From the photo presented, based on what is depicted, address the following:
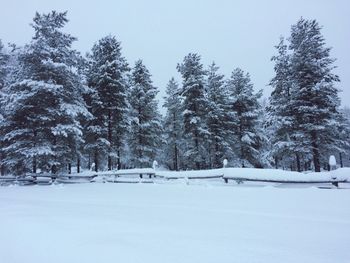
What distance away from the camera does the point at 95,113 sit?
27484 millimetres

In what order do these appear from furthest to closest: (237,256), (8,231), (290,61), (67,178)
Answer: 1. (290,61)
2. (67,178)
3. (8,231)
4. (237,256)

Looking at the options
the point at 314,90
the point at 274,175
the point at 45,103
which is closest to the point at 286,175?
the point at 274,175

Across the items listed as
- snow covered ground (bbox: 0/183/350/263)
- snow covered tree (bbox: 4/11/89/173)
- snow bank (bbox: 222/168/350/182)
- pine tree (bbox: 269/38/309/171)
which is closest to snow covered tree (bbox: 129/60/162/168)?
snow covered tree (bbox: 4/11/89/173)

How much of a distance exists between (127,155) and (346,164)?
63902 millimetres

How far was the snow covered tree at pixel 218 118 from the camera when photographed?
31.2 meters

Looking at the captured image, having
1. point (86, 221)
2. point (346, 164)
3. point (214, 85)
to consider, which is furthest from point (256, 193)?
point (346, 164)

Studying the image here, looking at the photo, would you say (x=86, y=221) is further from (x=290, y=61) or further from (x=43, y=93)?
(x=290, y=61)

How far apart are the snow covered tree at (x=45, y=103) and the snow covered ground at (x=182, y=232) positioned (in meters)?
12.1

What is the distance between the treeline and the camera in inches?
832

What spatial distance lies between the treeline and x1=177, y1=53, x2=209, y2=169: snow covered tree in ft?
0.38

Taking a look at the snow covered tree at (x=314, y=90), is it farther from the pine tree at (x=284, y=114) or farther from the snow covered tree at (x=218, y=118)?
the snow covered tree at (x=218, y=118)

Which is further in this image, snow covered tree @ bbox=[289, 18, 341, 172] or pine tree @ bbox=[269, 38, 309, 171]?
pine tree @ bbox=[269, 38, 309, 171]

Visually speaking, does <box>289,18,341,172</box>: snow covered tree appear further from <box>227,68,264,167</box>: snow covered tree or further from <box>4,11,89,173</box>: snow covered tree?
<box>4,11,89,173</box>: snow covered tree

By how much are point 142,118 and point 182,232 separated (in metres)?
27.5
